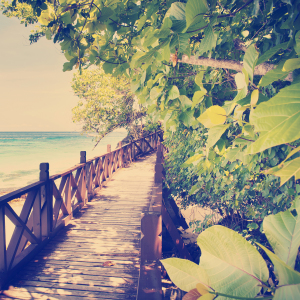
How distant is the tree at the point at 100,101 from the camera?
1168 cm

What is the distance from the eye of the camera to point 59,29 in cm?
139

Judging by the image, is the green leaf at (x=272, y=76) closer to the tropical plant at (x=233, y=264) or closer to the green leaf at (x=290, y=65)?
the green leaf at (x=290, y=65)

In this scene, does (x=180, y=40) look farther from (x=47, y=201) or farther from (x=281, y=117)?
(x=47, y=201)

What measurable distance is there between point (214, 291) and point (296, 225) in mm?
155

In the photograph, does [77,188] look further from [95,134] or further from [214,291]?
[95,134]

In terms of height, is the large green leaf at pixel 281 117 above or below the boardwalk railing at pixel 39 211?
above

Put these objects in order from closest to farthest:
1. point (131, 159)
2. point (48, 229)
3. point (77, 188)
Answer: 1. point (48, 229)
2. point (77, 188)
3. point (131, 159)

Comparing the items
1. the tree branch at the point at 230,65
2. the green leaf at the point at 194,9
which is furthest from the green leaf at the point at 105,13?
the green leaf at the point at 194,9

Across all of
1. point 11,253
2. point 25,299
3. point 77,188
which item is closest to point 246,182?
point 25,299

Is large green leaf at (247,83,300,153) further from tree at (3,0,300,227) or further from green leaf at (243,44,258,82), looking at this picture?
green leaf at (243,44,258,82)

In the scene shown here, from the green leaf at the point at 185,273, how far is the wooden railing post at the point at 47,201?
4.01 metres

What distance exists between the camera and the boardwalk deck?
9.35ft

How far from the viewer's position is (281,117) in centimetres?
27

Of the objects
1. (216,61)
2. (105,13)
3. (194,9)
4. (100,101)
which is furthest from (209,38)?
(100,101)
